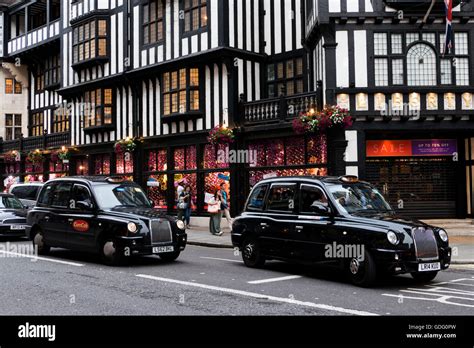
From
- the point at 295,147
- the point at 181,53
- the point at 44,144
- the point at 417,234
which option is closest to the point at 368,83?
the point at 295,147

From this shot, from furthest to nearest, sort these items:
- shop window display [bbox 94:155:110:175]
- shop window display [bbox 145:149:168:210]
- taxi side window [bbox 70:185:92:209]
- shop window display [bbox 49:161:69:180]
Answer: shop window display [bbox 49:161:69:180] → shop window display [bbox 94:155:110:175] → shop window display [bbox 145:149:168:210] → taxi side window [bbox 70:185:92:209]

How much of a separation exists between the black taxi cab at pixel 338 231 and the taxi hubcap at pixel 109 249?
2.66m

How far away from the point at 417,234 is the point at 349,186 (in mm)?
1845

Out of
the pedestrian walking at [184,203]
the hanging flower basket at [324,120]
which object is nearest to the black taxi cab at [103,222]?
the hanging flower basket at [324,120]

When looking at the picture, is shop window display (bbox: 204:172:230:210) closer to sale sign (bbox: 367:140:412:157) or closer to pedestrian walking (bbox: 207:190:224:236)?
pedestrian walking (bbox: 207:190:224:236)

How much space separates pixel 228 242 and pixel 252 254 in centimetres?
521

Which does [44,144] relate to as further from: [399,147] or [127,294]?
[127,294]

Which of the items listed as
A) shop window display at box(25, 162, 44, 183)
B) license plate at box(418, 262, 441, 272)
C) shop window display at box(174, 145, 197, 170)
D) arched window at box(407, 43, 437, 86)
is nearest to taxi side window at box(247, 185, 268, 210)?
license plate at box(418, 262, 441, 272)

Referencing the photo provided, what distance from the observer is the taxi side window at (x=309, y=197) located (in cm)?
1032

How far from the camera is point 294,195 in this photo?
10.9 meters

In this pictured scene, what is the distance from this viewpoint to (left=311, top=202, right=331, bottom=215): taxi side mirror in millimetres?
9992

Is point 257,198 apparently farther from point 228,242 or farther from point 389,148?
point 389,148

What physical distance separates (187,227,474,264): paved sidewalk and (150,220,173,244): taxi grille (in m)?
4.69

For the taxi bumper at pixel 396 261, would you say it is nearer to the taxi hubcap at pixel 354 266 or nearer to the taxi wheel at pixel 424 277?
the taxi hubcap at pixel 354 266
